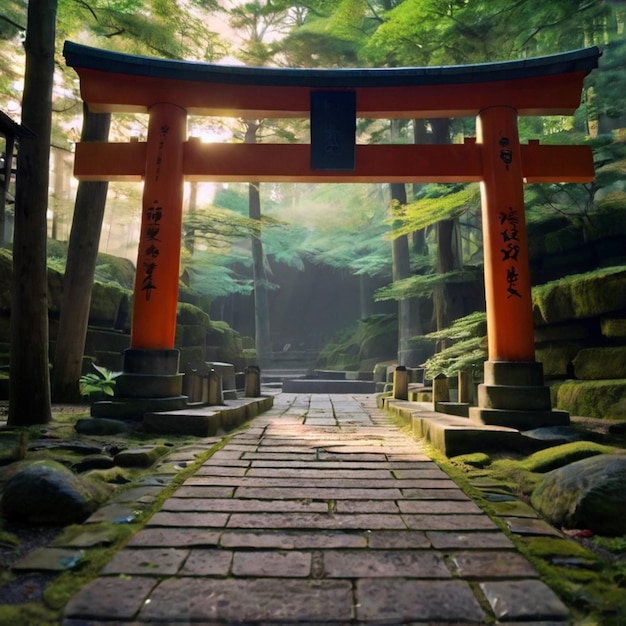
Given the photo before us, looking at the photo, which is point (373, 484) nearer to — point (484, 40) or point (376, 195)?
point (484, 40)

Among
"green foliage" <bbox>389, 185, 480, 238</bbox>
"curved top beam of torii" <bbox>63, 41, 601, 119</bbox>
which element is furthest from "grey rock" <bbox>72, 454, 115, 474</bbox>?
"green foliage" <bbox>389, 185, 480, 238</bbox>

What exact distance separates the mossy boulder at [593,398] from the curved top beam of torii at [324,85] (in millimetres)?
4305

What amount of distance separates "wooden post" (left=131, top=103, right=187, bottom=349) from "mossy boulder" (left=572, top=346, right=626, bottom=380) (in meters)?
6.77

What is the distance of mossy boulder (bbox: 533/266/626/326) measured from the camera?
24.2ft

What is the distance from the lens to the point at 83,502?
268 cm

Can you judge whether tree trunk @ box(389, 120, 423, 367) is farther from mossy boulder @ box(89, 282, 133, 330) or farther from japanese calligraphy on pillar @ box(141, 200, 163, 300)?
japanese calligraphy on pillar @ box(141, 200, 163, 300)

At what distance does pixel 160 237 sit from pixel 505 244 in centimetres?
491

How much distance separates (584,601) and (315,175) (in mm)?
6478

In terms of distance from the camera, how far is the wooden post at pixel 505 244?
6.25 meters

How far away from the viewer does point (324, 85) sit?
7125mm

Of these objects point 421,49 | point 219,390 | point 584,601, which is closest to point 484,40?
point 421,49

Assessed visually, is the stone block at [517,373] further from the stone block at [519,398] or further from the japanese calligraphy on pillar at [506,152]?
the japanese calligraphy on pillar at [506,152]

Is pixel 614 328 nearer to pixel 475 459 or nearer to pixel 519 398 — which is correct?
pixel 519 398

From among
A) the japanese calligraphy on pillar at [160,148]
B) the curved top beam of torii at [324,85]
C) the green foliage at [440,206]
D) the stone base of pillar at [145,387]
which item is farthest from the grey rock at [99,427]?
the green foliage at [440,206]
